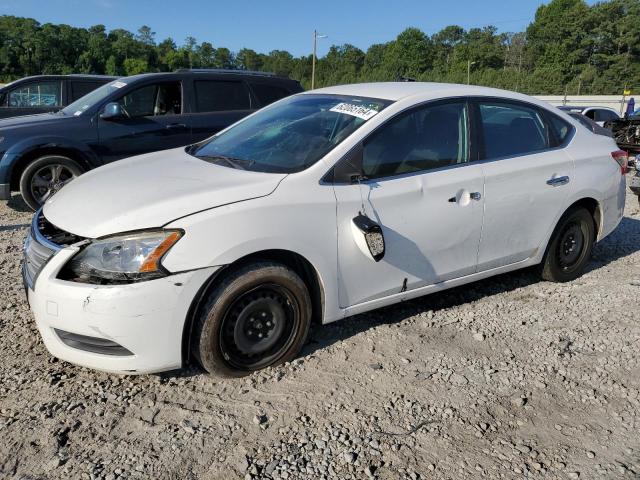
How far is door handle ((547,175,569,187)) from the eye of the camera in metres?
4.32

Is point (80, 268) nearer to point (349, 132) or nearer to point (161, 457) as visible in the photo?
point (161, 457)

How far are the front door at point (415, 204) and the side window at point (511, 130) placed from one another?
212mm

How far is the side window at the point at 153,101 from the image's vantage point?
7148 mm

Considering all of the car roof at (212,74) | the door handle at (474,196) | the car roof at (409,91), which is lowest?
the door handle at (474,196)

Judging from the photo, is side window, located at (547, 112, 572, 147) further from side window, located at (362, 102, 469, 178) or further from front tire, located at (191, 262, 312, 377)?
front tire, located at (191, 262, 312, 377)

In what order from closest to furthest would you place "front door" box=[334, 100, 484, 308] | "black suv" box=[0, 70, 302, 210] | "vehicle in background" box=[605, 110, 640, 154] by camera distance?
1. "front door" box=[334, 100, 484, 308]
2. "black suv" box=[0, 70, 302, 210]
3. "vehicle in background" box=[605, 110, 640, 154]

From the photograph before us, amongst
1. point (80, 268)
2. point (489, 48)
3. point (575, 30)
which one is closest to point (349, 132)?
point (80, 268)

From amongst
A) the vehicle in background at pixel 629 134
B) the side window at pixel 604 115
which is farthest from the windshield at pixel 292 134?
the side window at pixel 604 115

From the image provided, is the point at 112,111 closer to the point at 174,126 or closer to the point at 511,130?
the point at 174,126

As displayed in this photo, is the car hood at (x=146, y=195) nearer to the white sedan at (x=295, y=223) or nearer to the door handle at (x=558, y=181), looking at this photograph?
the white sedan at (x=295, y=223)

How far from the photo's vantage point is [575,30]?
79.6m

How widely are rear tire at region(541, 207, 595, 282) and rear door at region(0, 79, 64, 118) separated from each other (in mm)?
8187

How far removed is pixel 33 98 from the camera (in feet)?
31.2

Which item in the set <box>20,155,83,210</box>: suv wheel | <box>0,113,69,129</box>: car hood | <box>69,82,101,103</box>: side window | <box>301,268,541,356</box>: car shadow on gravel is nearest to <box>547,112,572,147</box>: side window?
<box>301,268,541,356</box>: car shadow on gravel
